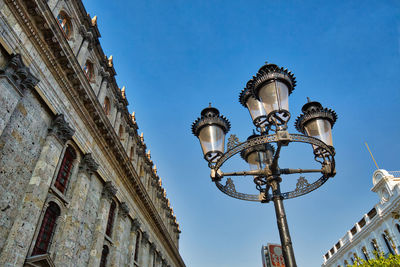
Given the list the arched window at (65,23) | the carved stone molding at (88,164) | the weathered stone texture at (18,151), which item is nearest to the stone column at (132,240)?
the carved stone molding at (88,164)

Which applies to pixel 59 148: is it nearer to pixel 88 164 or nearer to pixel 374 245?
pixel 88 164

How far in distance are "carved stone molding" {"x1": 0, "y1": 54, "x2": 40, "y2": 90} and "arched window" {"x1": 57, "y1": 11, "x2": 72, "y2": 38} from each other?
195 inches

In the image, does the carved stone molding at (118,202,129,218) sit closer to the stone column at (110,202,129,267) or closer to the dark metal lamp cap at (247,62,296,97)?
the stone column at (110,202,129,267)

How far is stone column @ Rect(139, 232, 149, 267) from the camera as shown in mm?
19016

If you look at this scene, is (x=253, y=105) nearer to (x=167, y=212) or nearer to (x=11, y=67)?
(x=11, y=67)

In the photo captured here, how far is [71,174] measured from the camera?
11672mm

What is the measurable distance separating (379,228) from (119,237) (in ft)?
88.9

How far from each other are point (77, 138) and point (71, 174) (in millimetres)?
1572

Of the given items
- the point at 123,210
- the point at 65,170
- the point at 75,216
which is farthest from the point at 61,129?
the point at 123,210

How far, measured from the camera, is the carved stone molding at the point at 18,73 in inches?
322

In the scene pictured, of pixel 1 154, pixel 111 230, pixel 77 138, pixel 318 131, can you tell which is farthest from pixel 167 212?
pixel 318 131

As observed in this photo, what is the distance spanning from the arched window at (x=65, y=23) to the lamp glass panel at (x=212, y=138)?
33.5 feet

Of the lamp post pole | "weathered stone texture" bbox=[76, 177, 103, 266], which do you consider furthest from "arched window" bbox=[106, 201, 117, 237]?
the lamp post pole

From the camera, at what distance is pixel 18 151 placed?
8.43 metres
